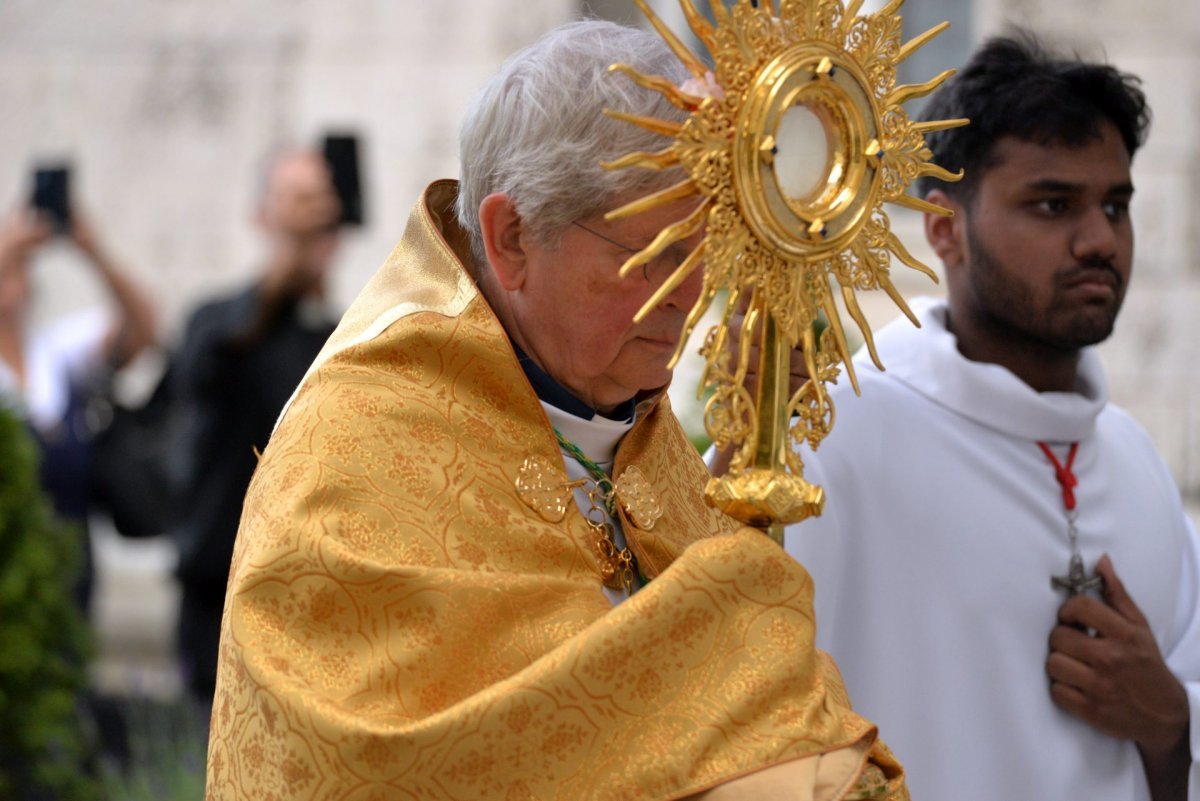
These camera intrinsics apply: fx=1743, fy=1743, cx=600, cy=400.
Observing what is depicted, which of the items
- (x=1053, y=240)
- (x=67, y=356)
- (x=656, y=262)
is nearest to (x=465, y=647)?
(x=656, y=262)

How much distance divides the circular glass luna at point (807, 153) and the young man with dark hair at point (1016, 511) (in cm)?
103

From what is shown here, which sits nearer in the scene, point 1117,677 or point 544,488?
point 544,488

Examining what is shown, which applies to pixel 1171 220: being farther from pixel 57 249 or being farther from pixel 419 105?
Answer: pixel 57 249

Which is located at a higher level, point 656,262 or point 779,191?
point 779,191

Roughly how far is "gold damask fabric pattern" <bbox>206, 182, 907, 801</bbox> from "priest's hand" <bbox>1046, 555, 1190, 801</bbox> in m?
0.84

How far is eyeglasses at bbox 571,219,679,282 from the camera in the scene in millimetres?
2148

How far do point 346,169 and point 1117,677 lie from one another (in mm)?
3046

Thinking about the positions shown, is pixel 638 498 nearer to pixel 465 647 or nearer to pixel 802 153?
pixel 465 647

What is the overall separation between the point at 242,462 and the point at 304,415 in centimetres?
281

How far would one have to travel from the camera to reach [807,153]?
2010mm

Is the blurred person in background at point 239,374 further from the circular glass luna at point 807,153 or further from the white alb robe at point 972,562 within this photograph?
the circular glass luna at point 807,153

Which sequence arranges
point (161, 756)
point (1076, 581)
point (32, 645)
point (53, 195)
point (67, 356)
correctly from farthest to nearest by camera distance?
point (53, 195)
point (67, 356)
point (161, 756)
point (32, 645)
point (1076, 581)

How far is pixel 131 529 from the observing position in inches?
227

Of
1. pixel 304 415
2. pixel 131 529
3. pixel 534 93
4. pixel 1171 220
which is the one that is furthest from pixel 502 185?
pixel 1171 220
